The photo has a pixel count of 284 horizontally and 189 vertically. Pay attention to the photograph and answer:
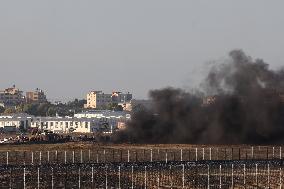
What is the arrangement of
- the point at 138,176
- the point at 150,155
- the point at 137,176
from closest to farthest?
the point at 137,176 < the point at 138,176 < the point at 150,155

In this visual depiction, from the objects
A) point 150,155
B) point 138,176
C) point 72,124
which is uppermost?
point 72,124

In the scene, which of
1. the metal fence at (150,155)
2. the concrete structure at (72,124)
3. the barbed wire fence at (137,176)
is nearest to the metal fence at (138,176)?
the barbed wire fence at (137,176)

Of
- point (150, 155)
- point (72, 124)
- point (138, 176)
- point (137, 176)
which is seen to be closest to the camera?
point (137, 176)

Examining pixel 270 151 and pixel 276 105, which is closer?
pixel 270 151

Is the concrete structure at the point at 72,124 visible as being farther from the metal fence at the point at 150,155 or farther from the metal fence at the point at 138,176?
the metal fence at the point at 138,176

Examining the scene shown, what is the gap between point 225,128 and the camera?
320ft

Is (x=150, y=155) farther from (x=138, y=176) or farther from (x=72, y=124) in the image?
(x=72, y=124)

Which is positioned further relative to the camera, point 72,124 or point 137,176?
point 72,124

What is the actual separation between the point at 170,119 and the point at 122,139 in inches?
340

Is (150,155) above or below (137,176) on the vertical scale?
above

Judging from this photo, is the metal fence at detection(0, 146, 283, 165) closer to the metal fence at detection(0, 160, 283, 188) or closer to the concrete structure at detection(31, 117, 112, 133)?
the metal fence at detection(0, 160, 283, 188)

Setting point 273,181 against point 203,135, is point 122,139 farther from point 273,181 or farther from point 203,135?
point 273,181

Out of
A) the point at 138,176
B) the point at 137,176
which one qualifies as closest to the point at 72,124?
the point at 138,176

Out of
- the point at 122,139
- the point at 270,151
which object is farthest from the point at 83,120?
the point at 270,151
